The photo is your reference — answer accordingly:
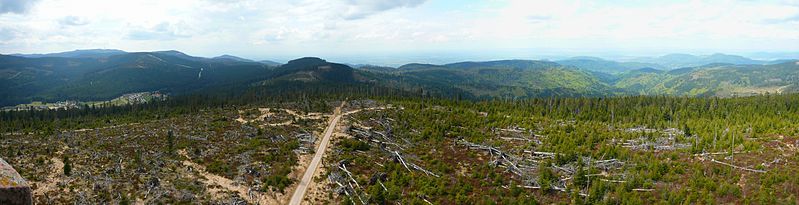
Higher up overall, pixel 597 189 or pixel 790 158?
pixel 790 158

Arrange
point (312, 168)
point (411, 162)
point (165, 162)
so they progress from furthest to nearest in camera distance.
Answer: point (411, 162), point (312, 168), point (165, 162)

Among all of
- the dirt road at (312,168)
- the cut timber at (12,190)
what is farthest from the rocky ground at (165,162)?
the cut timber at (12,190)

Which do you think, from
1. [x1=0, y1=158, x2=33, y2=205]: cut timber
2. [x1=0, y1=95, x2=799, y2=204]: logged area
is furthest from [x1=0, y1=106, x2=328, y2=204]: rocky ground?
[x1=0, y1=158, x2=33, y2=205]: cut timber

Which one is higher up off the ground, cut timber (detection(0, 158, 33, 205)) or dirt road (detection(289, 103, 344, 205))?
cut timber (detection(0, 158, 33, 205))

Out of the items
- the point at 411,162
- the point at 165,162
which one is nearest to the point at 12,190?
the point at 411,162

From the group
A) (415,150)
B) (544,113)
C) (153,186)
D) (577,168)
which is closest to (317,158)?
(415,150)

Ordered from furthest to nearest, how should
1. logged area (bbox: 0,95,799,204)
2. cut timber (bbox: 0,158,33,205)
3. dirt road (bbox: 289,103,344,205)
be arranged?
dirt road (bbox: 289,103,344,205) < logged area (bbox: 0,95,799,204) < cut timber (bbox: 0,158,33,205)

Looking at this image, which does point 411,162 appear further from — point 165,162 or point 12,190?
point 12,190

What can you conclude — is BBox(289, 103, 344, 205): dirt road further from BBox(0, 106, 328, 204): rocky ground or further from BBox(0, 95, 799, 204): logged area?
BBox(0, 106, 328, 204): rocky ground

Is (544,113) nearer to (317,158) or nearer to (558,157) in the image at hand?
(558,157)
